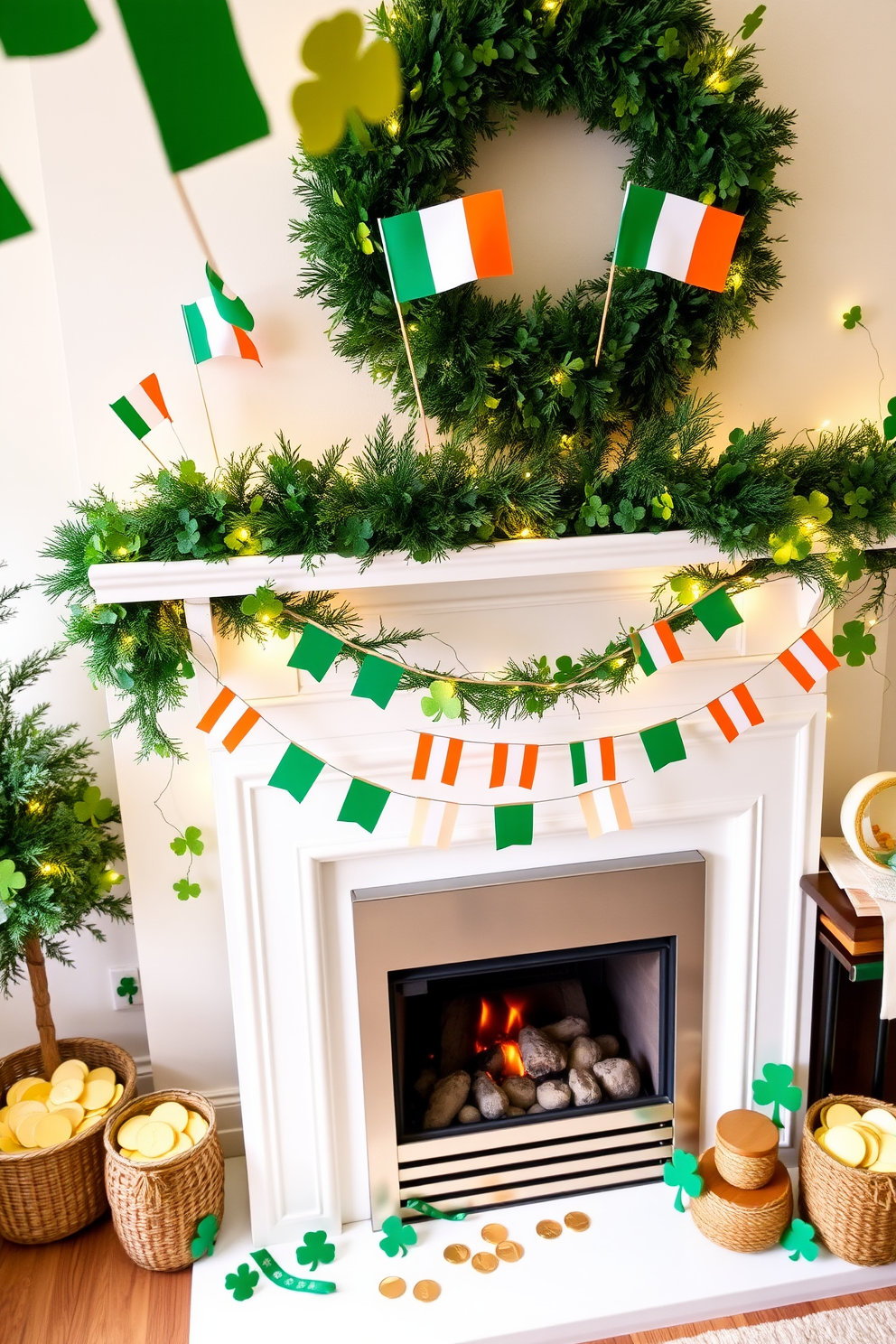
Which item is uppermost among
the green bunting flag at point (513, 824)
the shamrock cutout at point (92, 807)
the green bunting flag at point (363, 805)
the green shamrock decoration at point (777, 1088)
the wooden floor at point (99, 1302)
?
the green bunting flag at point (363, 805)

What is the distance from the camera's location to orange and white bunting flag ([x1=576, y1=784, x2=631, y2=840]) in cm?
180

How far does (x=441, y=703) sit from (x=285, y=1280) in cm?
122

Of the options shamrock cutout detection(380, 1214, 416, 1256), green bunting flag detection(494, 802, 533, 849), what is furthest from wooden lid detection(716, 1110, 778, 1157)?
green bunting flag detection(494, 802, 533, 849)

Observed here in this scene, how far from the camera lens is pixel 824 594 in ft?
5.94

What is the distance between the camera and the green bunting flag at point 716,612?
171cm

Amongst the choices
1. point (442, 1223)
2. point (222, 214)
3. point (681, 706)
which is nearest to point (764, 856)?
point (681, 706)

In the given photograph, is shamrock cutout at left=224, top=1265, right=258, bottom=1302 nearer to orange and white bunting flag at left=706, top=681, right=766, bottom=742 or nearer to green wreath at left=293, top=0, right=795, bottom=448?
orange and white bunting flag at left=706, top=681, right=766, bottom=742

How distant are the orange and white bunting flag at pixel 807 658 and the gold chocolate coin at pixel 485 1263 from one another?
4.32 feet

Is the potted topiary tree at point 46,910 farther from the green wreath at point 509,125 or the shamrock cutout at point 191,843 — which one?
the green wreath at point 509,125

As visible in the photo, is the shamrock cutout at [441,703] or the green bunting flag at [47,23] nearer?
the green bunting flag at [47,23]

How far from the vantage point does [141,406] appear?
63.7 inches

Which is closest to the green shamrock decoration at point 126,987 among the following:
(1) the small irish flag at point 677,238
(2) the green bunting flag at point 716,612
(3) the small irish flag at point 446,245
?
(2) the green bunting flag at point 716,612

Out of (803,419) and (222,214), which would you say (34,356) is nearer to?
(222,214)

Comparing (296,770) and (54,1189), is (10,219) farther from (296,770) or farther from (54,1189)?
(54,1189)
